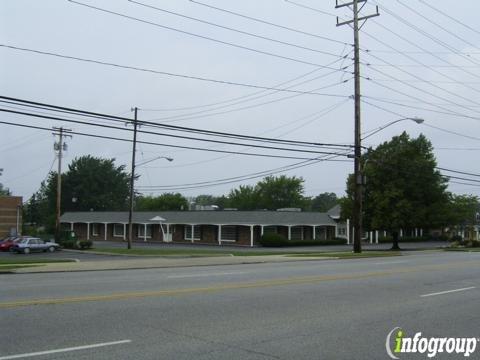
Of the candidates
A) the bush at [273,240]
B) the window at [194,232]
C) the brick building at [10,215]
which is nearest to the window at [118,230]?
the brick building at [10,215]

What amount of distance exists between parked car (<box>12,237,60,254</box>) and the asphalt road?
37.6 m

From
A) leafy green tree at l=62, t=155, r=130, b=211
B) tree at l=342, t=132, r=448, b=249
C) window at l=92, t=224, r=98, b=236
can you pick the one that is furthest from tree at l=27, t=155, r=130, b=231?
tree at l=342, t=132, r=448, b=249

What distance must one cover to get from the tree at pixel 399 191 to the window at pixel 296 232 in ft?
24.6

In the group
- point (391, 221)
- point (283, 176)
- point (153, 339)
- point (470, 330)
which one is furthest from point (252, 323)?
point (283, 176)

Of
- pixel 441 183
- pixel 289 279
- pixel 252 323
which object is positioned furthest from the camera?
pixel 441 183

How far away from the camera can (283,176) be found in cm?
9875

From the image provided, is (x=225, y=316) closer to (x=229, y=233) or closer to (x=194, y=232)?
(x=229, y=233)

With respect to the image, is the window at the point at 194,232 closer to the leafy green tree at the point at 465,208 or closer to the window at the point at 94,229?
the window at the point at 94,229

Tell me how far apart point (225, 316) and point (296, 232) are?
51.9 meters

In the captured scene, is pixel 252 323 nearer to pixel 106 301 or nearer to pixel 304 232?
pixel 106 301

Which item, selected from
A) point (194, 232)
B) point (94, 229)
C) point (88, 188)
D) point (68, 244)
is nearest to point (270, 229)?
point (194, 232)

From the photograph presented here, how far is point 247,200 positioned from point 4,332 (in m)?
93.2

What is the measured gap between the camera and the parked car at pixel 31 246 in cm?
5044

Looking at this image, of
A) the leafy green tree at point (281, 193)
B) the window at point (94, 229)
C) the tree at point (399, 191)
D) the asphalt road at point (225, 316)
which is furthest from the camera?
the leafy green tree at point (281, 193)
